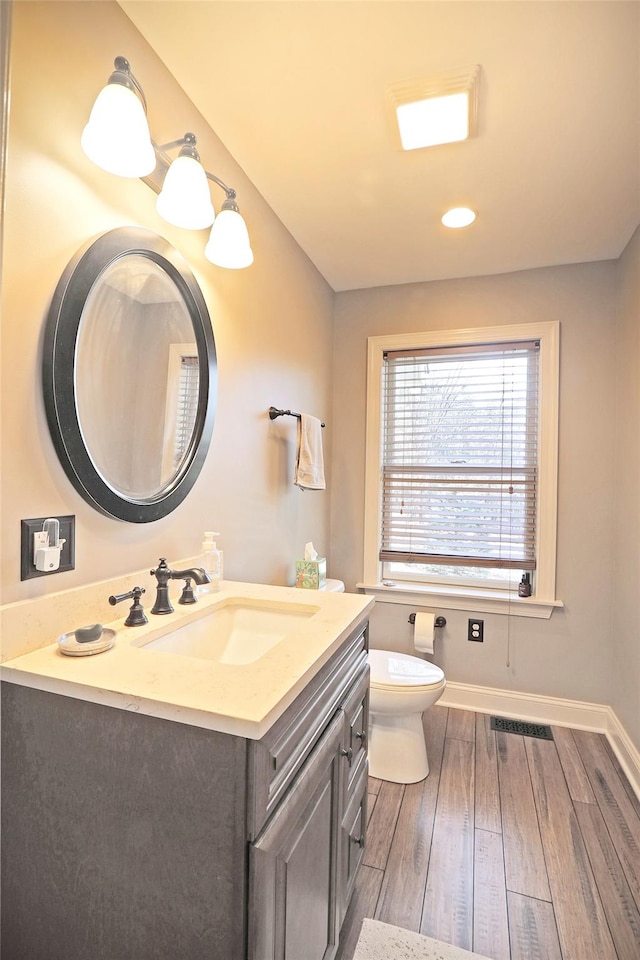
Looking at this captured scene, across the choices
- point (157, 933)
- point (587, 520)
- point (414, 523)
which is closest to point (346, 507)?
point (414, 523)

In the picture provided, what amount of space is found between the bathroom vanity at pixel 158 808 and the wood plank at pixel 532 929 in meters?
0.73

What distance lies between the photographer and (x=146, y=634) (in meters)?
1.08

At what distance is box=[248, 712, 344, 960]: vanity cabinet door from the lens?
76 centimetres

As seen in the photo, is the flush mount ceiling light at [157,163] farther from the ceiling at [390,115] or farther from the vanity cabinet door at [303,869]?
the vanity cabinet door at [303,869]

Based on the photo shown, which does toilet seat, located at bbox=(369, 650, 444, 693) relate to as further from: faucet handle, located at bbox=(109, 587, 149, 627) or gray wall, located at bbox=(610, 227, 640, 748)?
faucet handle, located at bbox=(109, 587, 149, 627)

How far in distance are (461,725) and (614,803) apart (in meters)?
0.73

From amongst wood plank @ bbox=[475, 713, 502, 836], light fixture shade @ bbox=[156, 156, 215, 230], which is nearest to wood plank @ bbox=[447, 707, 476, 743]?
wood plank @ bbox=[475, 713, 502, 836]

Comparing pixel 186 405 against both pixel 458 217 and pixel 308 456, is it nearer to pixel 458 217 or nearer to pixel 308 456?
pixel 308 456

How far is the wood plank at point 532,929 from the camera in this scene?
1295mm

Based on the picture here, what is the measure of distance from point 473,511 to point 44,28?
2516 mm

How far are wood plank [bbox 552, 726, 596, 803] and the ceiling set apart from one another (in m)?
2.45

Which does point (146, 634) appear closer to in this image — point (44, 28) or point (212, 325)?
point (212, 325)

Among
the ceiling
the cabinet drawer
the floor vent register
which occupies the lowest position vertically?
the floor vent register

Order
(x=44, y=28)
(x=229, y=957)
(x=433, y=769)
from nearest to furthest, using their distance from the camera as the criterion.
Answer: (x=229, y=957) < (x=44, y=28) < (x=433, y=769)
